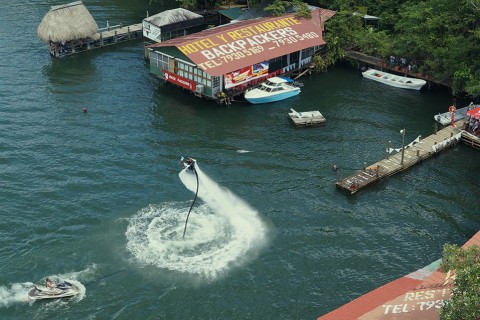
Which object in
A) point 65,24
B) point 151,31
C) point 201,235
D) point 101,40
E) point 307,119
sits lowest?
point 201,235

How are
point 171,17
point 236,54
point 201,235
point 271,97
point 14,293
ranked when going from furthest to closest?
point 171,17 < point 271,97 < point 236,54 < point 201,235 < point 14,293

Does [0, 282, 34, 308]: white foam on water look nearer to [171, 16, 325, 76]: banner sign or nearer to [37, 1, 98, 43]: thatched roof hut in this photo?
[171, 16, 325, 76]: banner sign

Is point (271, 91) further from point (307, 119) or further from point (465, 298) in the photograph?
point (465, 298)

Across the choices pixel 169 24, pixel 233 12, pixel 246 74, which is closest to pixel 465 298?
pixel 246 74

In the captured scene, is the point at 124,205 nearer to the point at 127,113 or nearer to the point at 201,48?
the point at 127,113

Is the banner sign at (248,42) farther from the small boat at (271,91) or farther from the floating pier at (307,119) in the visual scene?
the floating pier at (307,119)

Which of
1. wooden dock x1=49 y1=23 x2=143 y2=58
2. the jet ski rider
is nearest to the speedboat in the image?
the jet ski rider

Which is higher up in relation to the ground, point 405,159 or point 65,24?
point 65,24
